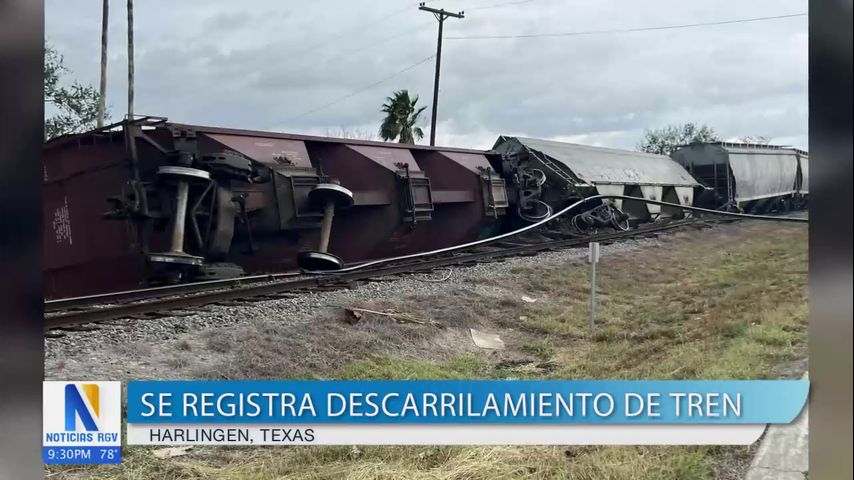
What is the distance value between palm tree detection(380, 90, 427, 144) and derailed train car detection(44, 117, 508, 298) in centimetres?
140

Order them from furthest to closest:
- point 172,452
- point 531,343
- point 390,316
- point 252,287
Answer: point 252,287, point 390,316, point 531,343, point 172,452

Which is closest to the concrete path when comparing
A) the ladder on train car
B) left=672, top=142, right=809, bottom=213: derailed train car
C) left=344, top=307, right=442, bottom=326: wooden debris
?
left=672, top=142, right=809, bottom=213: derailed train car

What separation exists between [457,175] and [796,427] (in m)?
3.87

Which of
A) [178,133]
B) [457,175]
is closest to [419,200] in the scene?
[457,175]

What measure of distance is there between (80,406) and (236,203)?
2.63m

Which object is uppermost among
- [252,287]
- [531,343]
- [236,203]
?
[236,203]

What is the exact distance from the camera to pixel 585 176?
5.08m

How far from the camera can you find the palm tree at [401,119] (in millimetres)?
3824

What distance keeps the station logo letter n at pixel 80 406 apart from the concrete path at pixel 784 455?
3453 mm

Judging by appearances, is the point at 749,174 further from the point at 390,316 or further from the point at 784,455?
the point at 390,316

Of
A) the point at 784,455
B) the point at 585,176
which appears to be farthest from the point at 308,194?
the point at 784,455

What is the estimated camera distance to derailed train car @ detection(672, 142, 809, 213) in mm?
3594

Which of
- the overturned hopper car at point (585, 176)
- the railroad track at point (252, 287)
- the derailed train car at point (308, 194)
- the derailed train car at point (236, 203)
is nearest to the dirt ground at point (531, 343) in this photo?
the railroad track at point (252, 287)

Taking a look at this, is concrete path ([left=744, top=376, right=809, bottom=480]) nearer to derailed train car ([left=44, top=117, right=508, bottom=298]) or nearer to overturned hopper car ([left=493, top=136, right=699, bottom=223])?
overturned hopper car ([left=493, top=136, right=699, bottom=223])
